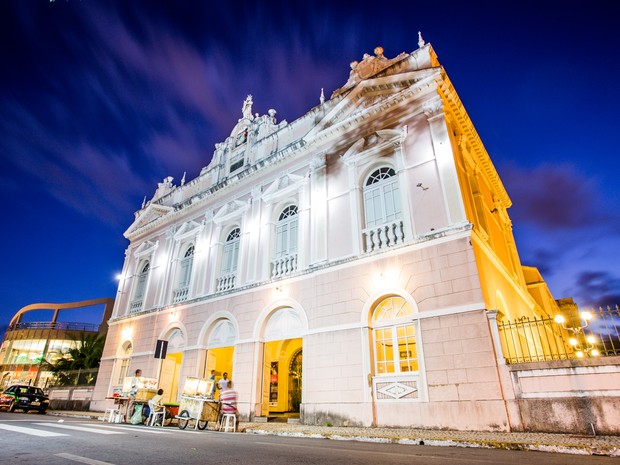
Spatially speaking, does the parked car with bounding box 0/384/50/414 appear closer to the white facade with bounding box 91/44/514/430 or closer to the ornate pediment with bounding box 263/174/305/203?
the white facade with bounding box 91/44/514/430

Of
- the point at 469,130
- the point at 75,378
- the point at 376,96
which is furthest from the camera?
the point at 75,378

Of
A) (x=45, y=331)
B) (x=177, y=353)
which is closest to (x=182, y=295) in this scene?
(x=177, y=353)

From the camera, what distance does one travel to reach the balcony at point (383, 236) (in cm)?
1062

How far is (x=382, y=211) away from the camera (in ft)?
37.8

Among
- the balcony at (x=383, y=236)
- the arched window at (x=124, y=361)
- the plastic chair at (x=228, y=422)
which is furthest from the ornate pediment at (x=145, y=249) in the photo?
the balcony at (x=383, y=236)

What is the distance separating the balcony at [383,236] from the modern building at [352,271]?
0.05 meters

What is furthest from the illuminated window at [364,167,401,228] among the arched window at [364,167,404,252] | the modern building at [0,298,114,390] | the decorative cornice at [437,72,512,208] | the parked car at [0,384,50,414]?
the modern building at [0,298,114,390]

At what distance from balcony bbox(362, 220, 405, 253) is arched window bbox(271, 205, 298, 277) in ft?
10.1

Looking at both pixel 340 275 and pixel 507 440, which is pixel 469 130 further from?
pixel 507 440

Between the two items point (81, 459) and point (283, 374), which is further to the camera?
point (283, 374)

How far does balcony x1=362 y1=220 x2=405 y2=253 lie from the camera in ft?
34.8

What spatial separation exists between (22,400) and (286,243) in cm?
1301

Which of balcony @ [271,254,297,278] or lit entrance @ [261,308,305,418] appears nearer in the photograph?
balcony @ [271,254,297,278]

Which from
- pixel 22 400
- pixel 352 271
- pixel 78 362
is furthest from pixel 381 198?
pixel 78 362
